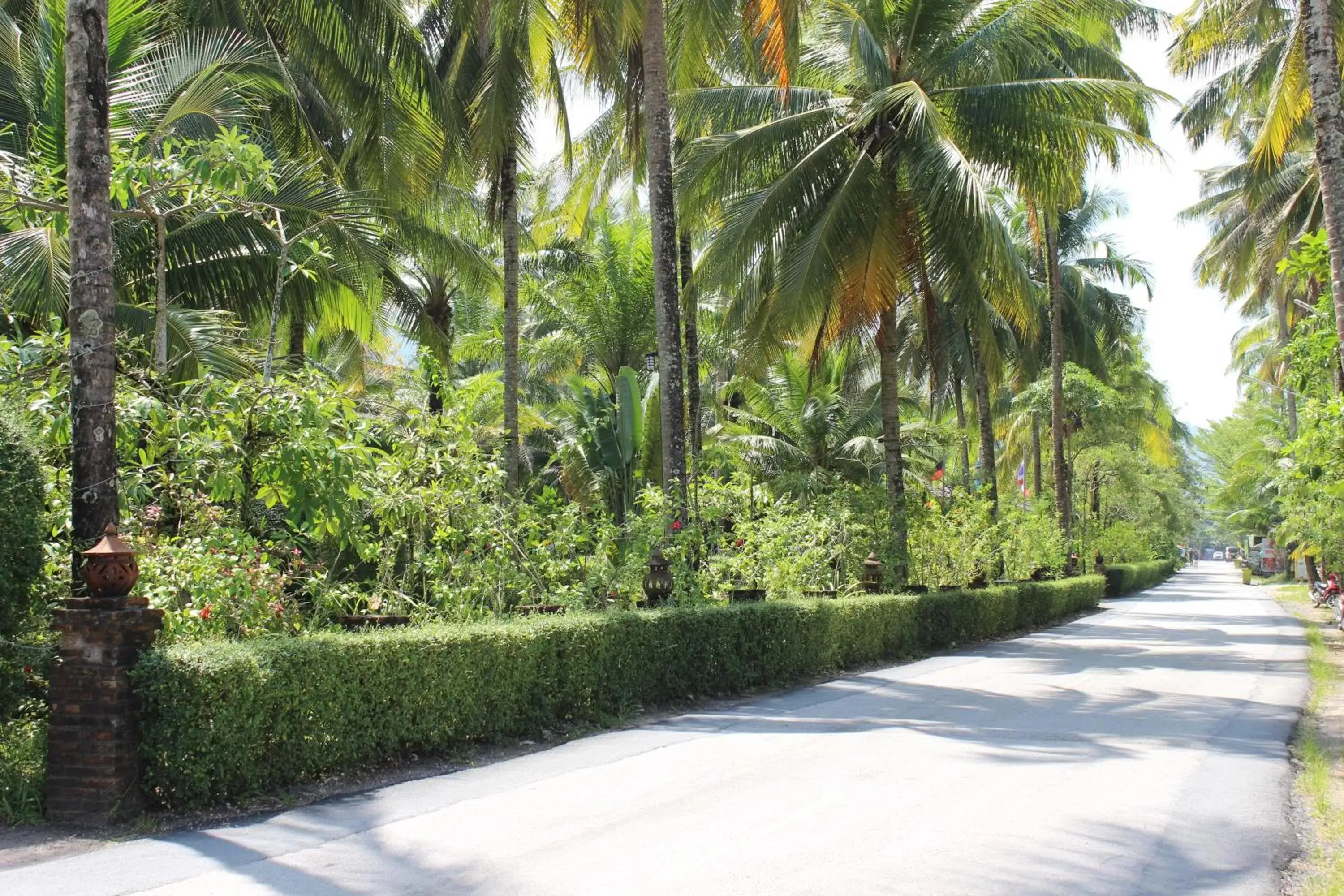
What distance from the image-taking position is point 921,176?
58.1 feet

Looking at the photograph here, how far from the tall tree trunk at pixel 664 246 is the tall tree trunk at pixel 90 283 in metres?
7.60

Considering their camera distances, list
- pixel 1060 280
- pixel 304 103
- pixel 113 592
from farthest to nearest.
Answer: pixel 1060 280 < pixel 304 103 < pixel 113 592

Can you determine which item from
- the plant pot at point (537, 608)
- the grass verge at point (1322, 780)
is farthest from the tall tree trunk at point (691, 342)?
the grass verge at point (1322, 780)

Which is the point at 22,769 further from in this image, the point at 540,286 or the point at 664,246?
the point at 540,286

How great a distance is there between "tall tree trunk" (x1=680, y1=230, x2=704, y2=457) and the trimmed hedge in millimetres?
27397

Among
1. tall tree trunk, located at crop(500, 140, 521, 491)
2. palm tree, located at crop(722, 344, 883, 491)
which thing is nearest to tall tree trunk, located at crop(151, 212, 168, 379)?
tall tree trunk, located at crop(500, 140, 521, 491)

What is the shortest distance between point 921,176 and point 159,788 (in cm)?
1465

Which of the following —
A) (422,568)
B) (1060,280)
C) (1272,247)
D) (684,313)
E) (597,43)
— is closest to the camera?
(422,568)

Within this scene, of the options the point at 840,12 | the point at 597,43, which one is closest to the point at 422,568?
the point at 597,43

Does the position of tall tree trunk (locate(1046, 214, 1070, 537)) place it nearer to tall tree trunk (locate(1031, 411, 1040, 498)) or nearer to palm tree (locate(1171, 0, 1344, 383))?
palm tree (locate(1171, 0, 1344, 383))

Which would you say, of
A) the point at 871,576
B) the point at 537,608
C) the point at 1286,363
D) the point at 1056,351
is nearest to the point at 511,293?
the point at 871,576

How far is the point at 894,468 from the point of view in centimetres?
2008

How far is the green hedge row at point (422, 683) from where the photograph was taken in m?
6.68

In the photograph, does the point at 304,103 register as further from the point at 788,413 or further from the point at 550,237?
the point at 788,413
